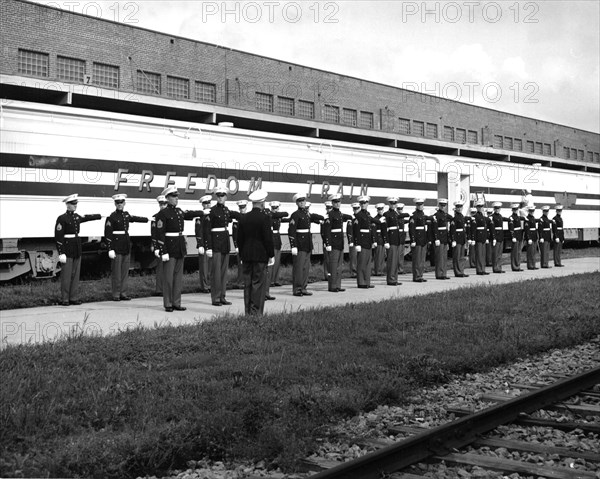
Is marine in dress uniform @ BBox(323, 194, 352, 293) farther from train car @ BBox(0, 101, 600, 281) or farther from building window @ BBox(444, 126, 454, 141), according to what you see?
building window @ BBox(444, 126, 454, 141)

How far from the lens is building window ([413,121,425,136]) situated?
43.4 m

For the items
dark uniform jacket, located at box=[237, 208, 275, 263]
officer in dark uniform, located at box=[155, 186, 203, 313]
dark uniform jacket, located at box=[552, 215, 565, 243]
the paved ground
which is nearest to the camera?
the paved ground

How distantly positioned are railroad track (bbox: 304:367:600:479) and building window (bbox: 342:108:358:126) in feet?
109

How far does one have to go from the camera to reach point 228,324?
9.51m

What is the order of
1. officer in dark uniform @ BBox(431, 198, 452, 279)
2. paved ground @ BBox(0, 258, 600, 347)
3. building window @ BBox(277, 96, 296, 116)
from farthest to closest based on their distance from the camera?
building window @ BBox(277, 96, 296, 116), officer in dark uniform @ BBox(431, 198, 452, 279), paved ground @ BBox(0, 258, 600, 347)

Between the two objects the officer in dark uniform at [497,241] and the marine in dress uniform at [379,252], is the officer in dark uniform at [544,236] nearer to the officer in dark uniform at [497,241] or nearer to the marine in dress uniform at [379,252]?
the officer in dark uniform at [497,241]

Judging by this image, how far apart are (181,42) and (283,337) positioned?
23.6 meters

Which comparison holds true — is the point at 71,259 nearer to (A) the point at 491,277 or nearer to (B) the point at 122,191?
(B) the point at 122,191

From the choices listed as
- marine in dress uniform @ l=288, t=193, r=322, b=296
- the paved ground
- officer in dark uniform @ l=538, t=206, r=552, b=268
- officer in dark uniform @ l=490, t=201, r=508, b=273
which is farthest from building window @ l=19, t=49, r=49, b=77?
officer in dark uniform @ l=538, t=206, r=552, b=268

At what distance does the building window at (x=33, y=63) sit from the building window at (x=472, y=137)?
29.8 m

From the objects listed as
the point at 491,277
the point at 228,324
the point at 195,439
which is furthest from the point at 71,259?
the point at 491,277

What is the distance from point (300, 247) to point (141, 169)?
4588 mm

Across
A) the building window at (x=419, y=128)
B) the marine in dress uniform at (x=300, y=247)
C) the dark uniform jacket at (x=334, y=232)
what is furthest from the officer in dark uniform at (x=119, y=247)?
the building window at (x=419, y=128)

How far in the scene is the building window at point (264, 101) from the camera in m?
33.5
